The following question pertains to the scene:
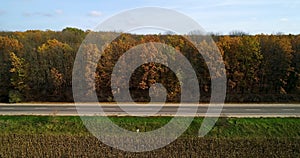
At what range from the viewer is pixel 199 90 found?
2725 centimetres

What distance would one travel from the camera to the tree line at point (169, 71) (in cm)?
2738

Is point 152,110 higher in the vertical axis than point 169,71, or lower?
lower

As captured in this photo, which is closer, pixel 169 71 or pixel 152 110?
pixel 152 110

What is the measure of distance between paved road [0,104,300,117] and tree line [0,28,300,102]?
2.31 m

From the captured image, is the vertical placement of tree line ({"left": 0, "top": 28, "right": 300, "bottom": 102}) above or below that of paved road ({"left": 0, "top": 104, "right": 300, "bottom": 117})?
above

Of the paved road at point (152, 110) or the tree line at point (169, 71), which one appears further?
the tree line at point (169, 71)

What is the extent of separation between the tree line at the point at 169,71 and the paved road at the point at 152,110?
2.31 m

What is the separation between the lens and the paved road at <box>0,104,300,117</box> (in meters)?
22.1

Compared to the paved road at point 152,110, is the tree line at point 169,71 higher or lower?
higher

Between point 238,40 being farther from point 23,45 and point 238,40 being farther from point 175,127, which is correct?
point 23,45

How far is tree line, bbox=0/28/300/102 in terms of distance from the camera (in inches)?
1078

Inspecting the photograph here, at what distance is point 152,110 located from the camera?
75.6ft

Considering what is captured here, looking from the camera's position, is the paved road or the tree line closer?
the paved road

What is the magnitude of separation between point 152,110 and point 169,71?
5.61m
